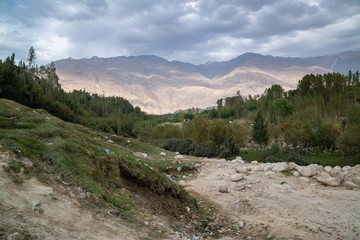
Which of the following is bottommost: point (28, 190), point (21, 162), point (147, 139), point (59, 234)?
point (147, 139)

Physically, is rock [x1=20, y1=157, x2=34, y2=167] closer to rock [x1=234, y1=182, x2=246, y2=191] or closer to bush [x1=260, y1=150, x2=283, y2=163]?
rock [x1=234, y1=182, x2=246, y2=191]

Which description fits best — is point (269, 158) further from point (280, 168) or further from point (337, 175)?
point (337, 175)

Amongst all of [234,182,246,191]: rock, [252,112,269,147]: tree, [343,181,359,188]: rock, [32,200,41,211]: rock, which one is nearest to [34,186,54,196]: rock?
[32,200,41,211]: rock

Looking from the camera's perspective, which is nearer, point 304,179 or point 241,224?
point 241,224

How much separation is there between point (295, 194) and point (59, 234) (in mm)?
13924

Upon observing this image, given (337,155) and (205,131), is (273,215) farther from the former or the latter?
(205,131)

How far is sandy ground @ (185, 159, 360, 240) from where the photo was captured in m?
10.4

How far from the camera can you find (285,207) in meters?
13.1

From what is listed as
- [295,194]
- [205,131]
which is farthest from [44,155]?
[205,131]

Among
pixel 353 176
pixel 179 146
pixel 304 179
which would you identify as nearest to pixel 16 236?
pixel 304 179

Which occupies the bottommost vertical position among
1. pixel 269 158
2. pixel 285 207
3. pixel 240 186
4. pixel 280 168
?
pixel 269 158

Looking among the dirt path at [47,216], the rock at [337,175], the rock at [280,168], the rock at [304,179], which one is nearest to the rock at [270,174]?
the rock at [280,168]

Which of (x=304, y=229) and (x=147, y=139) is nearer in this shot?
(x=304, y=229)

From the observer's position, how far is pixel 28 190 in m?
7.29
